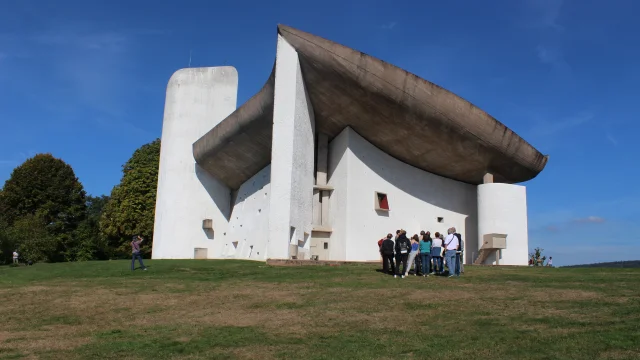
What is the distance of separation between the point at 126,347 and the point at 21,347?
1725mm

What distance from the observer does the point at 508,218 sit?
25.5m

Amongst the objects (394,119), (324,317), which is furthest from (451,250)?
(394,119)

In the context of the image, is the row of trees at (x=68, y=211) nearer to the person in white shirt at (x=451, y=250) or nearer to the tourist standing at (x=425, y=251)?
the tourist standing at (x=425, y=251)

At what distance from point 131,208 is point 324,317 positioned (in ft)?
104

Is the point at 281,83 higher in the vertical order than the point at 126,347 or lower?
higher

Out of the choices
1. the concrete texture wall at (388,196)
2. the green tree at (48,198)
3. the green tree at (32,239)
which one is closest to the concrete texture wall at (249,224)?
the concrete texture wall at (388,196)

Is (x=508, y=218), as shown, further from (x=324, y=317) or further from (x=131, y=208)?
(x=131, y=208)

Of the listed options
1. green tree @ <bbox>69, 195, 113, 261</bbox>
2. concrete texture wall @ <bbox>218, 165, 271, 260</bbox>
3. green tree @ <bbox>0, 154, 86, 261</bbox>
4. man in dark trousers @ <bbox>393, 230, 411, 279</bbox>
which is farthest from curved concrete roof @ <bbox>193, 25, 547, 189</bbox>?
green tree @ <bbox>0, 154, 86, 261</bbox>

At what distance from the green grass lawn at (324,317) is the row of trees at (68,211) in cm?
2449

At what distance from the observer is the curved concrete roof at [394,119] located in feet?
72.9

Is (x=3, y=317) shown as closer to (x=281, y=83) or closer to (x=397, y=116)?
(x=281, y=83)

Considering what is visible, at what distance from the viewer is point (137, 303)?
12.4 m

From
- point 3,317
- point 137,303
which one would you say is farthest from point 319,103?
point 3,317

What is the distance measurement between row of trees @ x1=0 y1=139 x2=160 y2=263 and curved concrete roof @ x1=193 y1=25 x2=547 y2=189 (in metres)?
14.2
